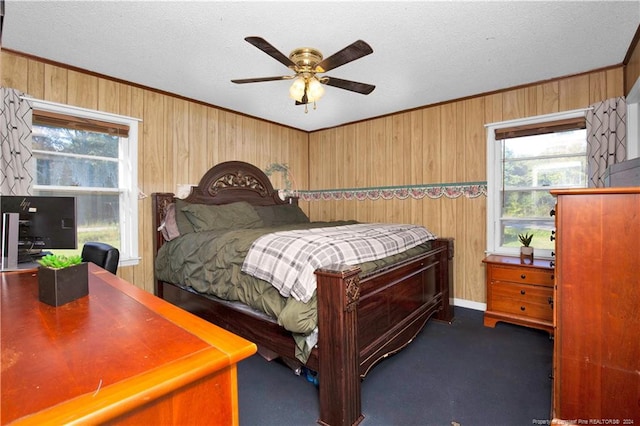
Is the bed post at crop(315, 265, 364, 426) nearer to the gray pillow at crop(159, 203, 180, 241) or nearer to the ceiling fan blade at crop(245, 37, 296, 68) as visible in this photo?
the ceiling fan blade at crop(245, 37, 296, 68)

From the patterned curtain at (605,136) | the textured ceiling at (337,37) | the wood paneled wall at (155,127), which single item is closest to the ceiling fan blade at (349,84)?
the textured ceiling at (337,37)

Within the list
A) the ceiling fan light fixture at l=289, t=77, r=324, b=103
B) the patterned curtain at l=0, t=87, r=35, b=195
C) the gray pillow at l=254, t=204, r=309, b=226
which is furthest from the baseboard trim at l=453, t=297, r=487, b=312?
the patterned curtain at l=0, t=87, r=35, b=195

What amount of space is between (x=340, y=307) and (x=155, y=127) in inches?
116

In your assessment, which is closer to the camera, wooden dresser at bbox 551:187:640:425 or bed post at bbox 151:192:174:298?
wooden dresser at bbox 551:187:640:425

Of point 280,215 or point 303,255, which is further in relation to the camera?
point 280,215

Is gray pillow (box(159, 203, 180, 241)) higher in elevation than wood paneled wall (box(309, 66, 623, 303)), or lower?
lower

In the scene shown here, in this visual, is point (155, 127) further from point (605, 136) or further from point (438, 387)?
point (605, 136)

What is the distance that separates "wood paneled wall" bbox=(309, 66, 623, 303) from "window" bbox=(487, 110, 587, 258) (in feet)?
0.33

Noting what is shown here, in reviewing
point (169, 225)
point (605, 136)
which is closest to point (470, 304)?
point (605, 136)

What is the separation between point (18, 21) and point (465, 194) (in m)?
4.25

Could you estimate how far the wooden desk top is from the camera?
0.54 meters

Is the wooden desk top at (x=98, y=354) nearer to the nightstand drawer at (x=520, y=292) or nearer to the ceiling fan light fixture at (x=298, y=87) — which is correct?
the ceiling fan light fixture at (x=298, y=87)

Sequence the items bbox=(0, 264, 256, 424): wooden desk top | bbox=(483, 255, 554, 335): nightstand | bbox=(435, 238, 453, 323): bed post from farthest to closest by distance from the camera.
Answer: bbox=(435, 238, 453, 323): bed post, bbox=(483, 255, 554, 335): nightstand, bbox=(0, 264, 256, 424): wooden desk top

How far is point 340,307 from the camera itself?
1620 millimetres
